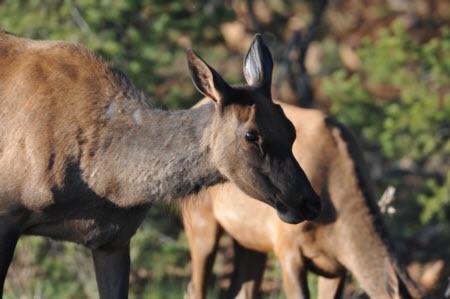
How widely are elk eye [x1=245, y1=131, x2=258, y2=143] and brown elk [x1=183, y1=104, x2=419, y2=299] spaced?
183 centimetres

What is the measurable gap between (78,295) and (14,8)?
3.22 metres

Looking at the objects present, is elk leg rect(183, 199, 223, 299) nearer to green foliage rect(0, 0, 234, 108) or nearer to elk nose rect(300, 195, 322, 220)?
green foliage rect(0, 0, 234, 108)

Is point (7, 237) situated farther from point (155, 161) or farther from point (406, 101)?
point (406, 101)

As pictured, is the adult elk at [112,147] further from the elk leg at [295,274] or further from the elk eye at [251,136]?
the elk leg at [295,274]

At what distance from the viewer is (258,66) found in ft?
23.5

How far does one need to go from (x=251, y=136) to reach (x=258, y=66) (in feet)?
2.30

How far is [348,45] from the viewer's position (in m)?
20.1

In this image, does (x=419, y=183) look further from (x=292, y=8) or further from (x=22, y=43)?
(x=22, y=43)

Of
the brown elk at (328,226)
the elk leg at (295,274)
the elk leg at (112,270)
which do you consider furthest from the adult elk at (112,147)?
the elk leg at (295,274)

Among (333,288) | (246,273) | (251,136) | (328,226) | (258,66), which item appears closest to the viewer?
(251,136)

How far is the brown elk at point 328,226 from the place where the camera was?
8.60 meters

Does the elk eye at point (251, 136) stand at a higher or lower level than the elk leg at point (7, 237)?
higher

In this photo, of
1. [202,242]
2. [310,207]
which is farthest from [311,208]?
[202,242]

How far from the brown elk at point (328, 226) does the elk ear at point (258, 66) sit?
1.52 meters
